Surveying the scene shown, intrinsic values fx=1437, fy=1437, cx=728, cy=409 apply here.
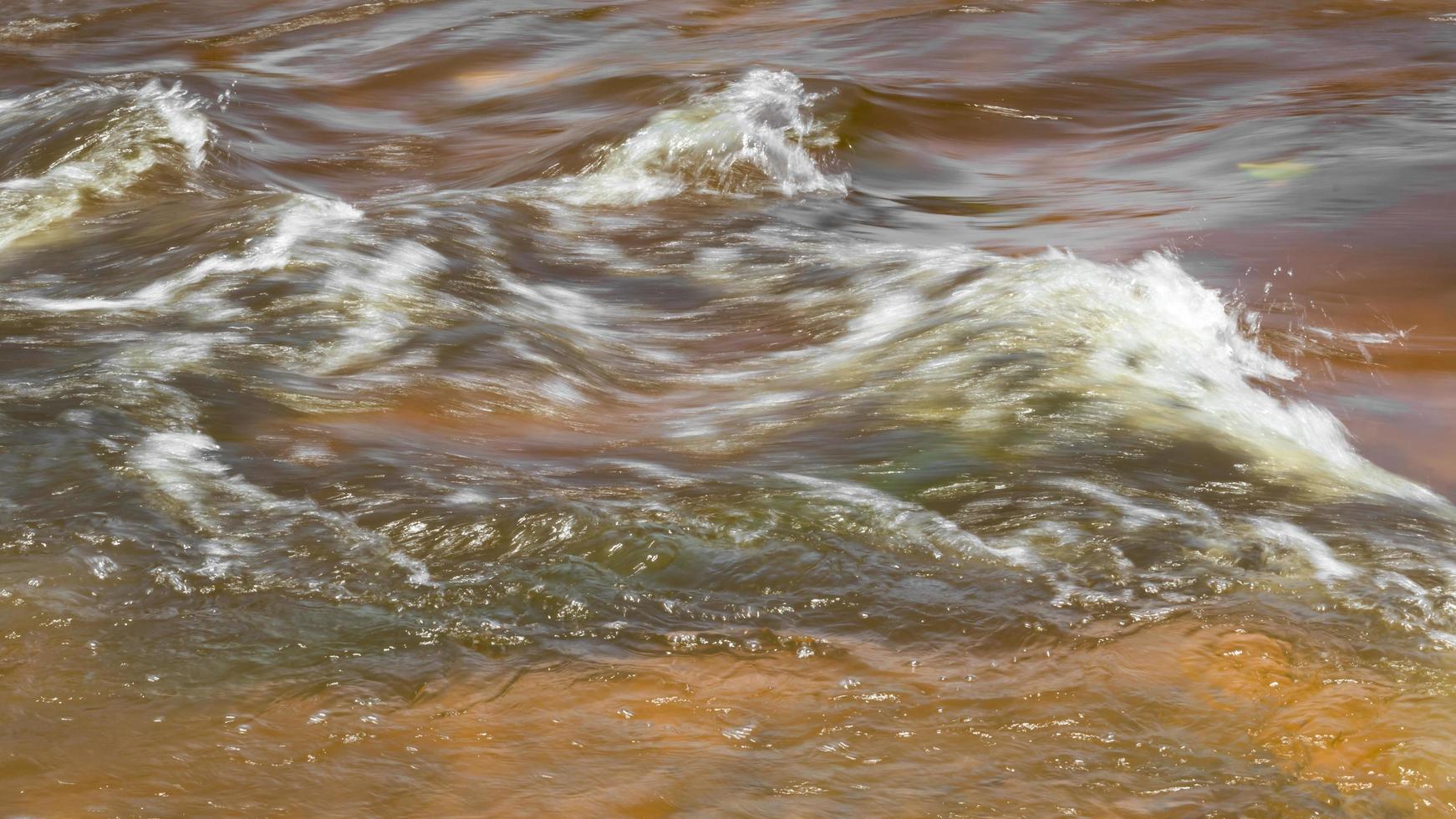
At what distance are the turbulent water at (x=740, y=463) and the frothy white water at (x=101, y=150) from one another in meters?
0.04

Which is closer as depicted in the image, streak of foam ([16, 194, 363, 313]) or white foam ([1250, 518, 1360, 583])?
white foam ([1250, 518, 1360, 583])

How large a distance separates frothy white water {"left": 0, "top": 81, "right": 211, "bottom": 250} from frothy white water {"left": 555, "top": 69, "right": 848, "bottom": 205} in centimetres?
210

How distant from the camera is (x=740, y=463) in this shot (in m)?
3.64

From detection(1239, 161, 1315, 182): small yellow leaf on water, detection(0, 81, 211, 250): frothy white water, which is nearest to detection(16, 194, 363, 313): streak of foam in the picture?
detection(0, 81, 211, 250): frothy white water

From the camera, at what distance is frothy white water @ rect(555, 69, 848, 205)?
699 cm

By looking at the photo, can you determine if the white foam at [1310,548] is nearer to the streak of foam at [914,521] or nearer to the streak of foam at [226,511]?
the streak of foam at [914,521]

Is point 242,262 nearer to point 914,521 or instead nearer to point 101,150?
point 101,150

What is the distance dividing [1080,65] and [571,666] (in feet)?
25.0

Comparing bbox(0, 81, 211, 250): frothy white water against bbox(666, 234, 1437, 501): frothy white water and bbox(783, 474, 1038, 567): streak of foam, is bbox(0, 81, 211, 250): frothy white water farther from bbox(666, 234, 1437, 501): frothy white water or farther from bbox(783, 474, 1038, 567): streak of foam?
bbox(783, 474, 1038, 567): streak of foam

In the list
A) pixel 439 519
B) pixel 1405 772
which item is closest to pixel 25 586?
pixel 439 519

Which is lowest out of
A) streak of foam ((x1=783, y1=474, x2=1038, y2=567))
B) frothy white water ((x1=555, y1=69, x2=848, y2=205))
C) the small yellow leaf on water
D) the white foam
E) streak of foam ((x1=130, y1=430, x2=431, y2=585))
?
the white foam

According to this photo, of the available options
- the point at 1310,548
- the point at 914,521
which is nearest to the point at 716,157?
the point at 914,521

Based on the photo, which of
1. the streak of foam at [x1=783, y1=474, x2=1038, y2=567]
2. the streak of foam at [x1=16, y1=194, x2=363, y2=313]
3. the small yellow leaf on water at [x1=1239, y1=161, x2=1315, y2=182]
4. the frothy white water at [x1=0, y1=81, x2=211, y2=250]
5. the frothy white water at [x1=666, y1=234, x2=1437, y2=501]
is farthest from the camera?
the frothy white water at [x1=0, y1=81, x2=211, y2=250]

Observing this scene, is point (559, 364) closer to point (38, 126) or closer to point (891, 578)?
point (891, 578)
